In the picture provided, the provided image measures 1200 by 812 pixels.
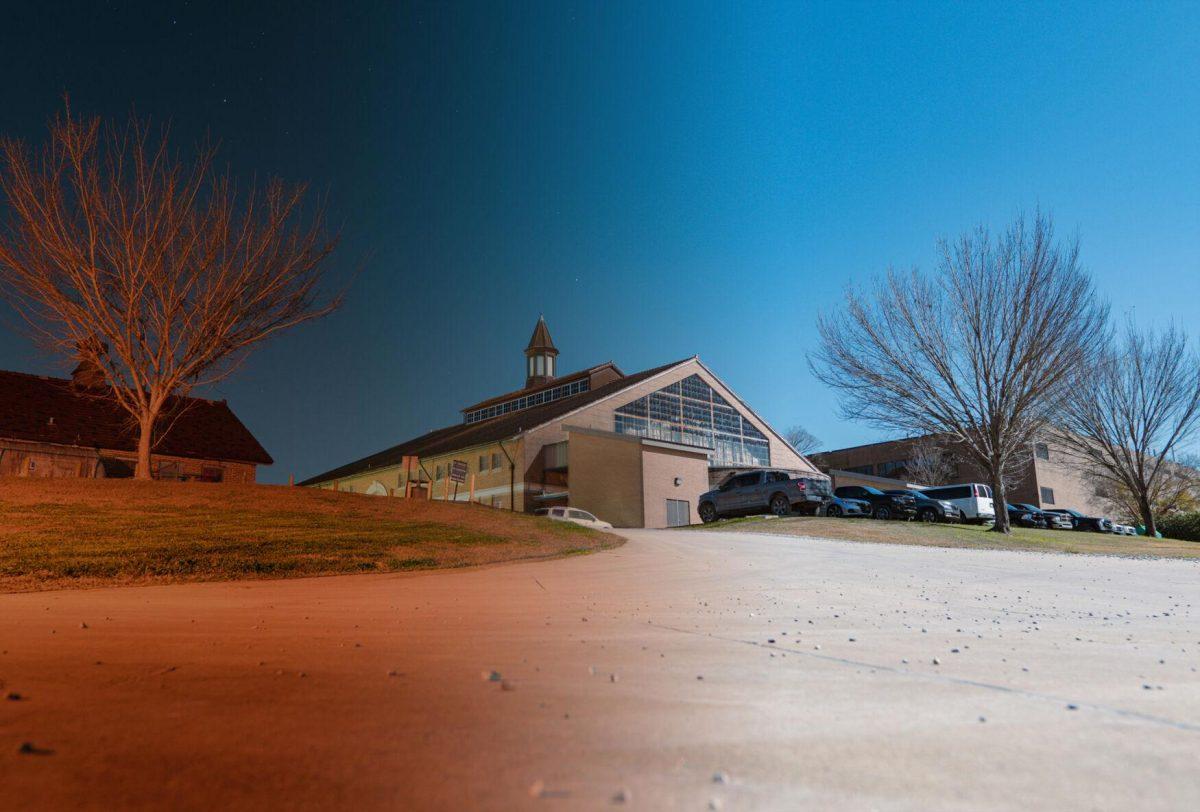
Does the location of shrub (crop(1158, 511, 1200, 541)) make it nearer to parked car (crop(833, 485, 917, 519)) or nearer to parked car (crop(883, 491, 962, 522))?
parked car (crop(883, 491, 962, 522))

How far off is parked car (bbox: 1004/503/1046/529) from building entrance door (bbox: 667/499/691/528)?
1583 cm

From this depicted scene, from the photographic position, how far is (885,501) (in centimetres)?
2694

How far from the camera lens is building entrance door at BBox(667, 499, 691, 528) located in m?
36.3

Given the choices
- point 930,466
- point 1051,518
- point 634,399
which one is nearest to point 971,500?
point 1051,518

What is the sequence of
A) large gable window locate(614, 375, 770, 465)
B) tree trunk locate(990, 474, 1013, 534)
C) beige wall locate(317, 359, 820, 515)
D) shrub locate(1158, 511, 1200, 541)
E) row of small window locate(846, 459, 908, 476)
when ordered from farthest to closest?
row of small window locate(846, 459, 908, 476) < large gable window locate(614, 375, 770, 465) < shrub locate(1158, 511, 1200, 541) < beige wall locate(317, 359, 820, 515) < tree trunk locate(990, 474, 1013, 534)

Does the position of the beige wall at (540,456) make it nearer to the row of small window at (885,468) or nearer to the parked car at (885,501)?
the parked car at (885,501)

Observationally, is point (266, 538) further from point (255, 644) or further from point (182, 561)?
point (255, 644)

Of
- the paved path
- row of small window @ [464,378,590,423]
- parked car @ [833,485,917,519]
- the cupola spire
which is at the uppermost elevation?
the cupola spire

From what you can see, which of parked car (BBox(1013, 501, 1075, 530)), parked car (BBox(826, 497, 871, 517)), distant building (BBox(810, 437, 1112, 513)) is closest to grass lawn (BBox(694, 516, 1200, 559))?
parked car (BBox(826, 497, 871, 517))

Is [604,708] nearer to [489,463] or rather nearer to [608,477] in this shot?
[608,477]

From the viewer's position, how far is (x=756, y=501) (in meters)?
26.8

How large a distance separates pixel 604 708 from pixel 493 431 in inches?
1438

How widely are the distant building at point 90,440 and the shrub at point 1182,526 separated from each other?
160ft

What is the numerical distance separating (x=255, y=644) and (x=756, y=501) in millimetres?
23929
